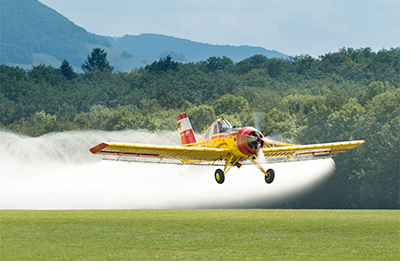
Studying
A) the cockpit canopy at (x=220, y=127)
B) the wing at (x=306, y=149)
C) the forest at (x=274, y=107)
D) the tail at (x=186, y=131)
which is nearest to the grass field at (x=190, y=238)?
the tail at (x=186, y=131)

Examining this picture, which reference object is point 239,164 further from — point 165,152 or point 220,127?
point 165,152

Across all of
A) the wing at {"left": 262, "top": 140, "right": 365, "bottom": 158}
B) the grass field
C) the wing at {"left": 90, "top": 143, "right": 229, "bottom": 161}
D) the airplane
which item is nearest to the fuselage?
the airplane

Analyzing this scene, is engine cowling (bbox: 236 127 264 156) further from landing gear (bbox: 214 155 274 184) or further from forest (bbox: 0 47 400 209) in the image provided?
forest (bbox: 0 47 400 209)

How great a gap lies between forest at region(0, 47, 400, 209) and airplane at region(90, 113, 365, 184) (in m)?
85.1

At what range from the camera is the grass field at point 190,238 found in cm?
3891

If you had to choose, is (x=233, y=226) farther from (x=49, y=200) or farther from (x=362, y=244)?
(x=49, y=200)

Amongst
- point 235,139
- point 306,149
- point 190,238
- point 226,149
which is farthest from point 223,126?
point 190,238

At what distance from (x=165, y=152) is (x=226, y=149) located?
338cm

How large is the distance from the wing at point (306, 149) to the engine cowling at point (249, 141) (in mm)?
2083

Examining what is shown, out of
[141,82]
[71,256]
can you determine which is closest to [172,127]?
[141,82]

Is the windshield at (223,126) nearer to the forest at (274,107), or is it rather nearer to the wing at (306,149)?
the wing at (306,149)

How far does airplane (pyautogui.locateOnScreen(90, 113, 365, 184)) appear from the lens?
27719mm

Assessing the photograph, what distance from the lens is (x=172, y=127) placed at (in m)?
126

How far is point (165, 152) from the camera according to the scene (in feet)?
95.2
